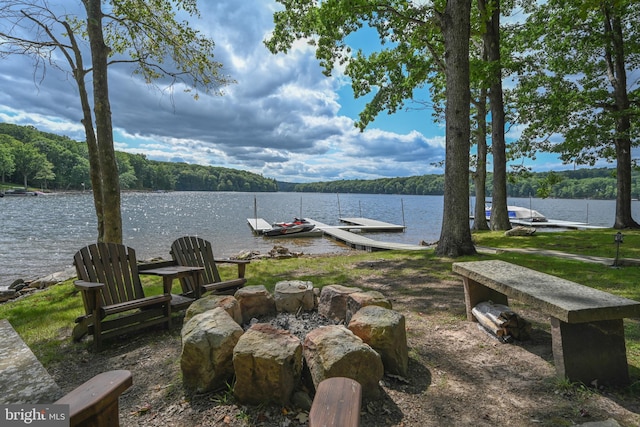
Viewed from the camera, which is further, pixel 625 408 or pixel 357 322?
pixel 357 322

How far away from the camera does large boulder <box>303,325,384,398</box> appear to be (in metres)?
2.23

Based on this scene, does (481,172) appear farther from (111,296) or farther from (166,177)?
(166,177)

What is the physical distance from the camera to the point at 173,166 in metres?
125

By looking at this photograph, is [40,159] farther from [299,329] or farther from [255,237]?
[299,329]

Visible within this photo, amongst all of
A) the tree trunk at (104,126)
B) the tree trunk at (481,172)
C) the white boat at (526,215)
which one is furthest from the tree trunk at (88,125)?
the white boat at (526,215)

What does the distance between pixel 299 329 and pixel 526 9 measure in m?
16.7

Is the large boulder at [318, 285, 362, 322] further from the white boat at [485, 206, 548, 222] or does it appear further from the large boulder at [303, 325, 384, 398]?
the white boat at [485, 206, 548, 222]

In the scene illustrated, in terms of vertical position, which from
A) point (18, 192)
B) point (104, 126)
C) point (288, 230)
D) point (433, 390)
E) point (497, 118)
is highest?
point (497, 118)

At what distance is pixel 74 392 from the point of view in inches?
45.0

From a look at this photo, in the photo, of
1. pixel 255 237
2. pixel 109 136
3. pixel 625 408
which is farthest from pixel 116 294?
pixel 255 237

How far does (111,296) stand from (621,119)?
1771cm

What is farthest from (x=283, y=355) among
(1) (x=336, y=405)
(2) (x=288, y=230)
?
(2) (x=288, y=230)

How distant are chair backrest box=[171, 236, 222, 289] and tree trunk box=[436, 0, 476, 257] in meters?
5.48

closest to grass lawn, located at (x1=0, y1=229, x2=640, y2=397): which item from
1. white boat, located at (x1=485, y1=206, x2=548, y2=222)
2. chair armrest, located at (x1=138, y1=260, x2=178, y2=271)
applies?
chair armrest, located at (x1=138, y1=260, x2=178, y2=271)
